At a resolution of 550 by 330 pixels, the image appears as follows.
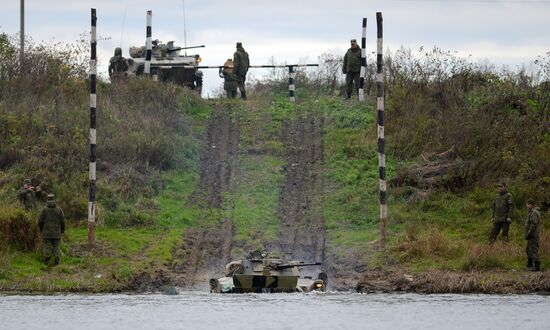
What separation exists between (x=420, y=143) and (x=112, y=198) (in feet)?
29.3

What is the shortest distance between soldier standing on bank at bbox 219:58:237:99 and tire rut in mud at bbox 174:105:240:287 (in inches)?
81.3

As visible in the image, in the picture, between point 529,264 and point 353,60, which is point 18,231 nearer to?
point 529,264

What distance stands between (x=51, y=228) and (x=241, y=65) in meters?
17.4

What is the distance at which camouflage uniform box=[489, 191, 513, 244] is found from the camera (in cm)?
3594

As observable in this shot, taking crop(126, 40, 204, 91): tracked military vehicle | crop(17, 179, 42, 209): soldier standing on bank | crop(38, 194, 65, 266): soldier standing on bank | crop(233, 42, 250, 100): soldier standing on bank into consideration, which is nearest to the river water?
crop(38, 194, 65, 266): soldier standing on bank

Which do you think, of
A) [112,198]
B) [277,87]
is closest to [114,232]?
[112,198]

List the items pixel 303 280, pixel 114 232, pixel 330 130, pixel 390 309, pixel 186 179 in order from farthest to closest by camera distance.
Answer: pixel 330 130, pixel 186 179, pixel 114 232, pixel 303 280, pixel 390 309

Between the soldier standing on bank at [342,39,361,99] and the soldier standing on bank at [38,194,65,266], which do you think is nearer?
the soldier standing on bank at [38,194,65,266]

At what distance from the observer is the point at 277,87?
53.5 m

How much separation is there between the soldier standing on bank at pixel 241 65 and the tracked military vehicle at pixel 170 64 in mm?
2532

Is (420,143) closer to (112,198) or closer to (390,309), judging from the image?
(112,198)

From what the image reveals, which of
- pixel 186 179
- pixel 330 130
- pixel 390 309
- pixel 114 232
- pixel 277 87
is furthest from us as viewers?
pixel 277 87

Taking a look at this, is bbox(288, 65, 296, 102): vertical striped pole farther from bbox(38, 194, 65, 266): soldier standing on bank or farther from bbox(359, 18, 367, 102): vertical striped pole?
bbox(38, 194, 65, 266): soldier standing on bank

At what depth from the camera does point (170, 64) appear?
179 feet
